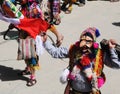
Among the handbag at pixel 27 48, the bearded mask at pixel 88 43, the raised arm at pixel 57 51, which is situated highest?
the bearded mask at pixel 88 43

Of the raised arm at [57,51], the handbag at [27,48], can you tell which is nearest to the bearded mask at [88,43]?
the raised arm at [57,51]

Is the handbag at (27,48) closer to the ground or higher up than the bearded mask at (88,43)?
closer to the ground

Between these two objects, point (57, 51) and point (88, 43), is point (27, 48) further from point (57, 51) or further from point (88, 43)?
point (88, 43)

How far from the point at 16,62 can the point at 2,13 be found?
50.8 inches

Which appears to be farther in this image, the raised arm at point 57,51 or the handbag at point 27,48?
the handbag at point 27,48

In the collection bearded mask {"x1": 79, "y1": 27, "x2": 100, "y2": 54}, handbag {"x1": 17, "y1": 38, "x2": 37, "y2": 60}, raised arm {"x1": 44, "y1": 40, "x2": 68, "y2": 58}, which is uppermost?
bearded mask {"x1": 79, "y1": 27, "x2": 100, "y2": 54}

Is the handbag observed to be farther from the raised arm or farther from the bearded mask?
the bearded mask

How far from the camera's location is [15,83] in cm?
684

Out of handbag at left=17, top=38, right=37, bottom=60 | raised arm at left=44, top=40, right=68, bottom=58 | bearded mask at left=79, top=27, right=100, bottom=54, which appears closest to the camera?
bearded mask at left=79, top=27, right=100, bottom=54

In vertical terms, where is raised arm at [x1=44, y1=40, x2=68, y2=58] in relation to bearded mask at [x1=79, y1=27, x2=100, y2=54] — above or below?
below

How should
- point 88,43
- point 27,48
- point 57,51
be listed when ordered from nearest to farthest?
point 88,43 < point 57,51 < point 27,48

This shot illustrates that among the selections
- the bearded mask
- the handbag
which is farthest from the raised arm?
the handbag

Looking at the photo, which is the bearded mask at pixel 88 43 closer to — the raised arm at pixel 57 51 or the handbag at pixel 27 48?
the raised arm at pixel 57 51

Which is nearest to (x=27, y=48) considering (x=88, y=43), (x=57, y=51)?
(x=57, y=51)
